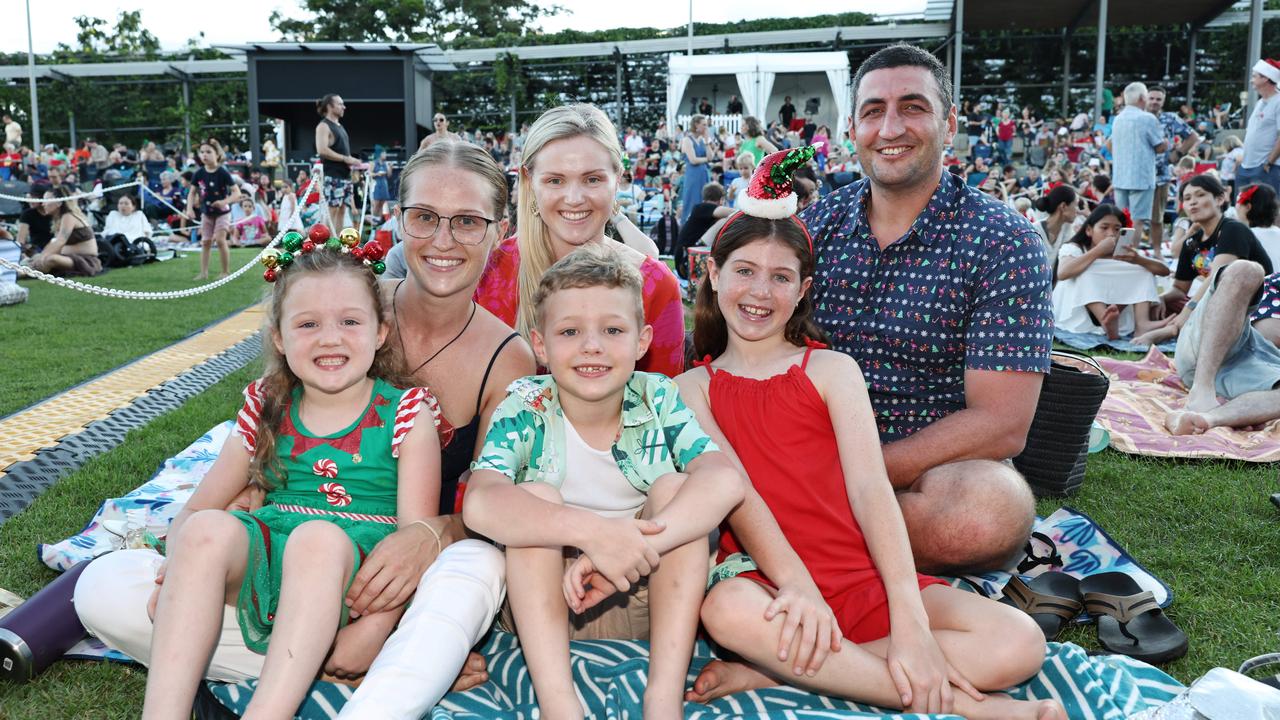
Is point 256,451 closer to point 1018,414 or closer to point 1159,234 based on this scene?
point 1018,414

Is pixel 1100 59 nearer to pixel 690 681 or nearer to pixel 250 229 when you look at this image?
pixel 250 229

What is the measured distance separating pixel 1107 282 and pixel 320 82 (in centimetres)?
2401

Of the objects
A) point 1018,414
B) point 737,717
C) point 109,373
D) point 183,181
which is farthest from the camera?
point 183,181

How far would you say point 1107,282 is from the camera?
7.89 metres

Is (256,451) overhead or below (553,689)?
overhead

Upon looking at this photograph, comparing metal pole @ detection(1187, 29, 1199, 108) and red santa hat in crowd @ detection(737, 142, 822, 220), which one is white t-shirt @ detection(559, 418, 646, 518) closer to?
red santa hat in crowd @ detection(737, 142, 822, 220)

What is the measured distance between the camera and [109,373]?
21.8 feet

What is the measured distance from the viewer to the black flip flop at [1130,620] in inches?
105

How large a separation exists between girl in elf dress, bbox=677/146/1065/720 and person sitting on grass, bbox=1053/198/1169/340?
595 cm

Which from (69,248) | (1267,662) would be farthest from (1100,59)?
(1267,662)

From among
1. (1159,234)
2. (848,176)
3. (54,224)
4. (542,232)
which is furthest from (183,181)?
(542,232)

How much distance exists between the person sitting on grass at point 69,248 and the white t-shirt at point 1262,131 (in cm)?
1389

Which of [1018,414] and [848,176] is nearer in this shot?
[1018,414]

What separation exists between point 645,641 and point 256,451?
1211 mm
